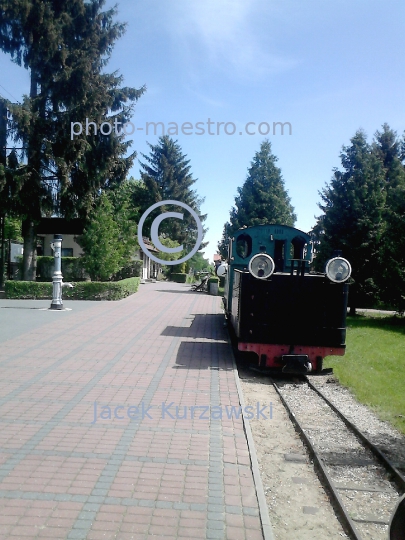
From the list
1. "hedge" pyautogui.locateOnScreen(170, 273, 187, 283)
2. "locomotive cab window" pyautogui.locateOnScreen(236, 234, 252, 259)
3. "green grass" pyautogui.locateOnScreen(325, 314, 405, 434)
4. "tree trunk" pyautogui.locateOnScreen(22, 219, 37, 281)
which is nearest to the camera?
"green grass" pyautogui.locateOnScreen(325, 314, 405, 434)

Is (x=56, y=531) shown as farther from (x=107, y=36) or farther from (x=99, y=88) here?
(x=107, y=36)

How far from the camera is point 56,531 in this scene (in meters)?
3.27

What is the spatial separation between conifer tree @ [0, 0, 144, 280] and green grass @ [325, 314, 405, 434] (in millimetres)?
14670

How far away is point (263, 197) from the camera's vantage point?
31.8 meters

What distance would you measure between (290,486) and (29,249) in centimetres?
2184

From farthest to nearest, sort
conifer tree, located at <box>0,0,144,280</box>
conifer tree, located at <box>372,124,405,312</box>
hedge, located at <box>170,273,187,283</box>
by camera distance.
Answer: hedge, located at <box>170,273,187,283</box> → conifer tree, located at <box>0,0,144,280</box> → conifer tree, located at <box>372,124,405,312</box>

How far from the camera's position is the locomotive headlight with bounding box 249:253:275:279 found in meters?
8.11

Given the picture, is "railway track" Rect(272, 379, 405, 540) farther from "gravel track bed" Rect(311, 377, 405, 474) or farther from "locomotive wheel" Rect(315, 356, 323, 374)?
"locomotive wheel" Rect(315, 356, 323, 374)

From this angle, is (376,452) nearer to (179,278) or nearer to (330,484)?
(330,484)

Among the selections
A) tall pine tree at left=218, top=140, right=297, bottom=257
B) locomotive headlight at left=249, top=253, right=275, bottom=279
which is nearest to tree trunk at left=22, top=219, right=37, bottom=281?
tall pine tree at left=218, top=140, right=297, bottom=257

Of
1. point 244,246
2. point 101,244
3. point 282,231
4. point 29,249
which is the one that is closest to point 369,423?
point 282,231

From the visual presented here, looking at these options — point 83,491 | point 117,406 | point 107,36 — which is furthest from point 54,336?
point 107,36

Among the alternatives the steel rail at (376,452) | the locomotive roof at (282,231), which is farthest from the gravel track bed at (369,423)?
the locomotive roof at (282,231)

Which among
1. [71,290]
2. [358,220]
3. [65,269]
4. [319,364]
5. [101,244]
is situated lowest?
[319,364]
